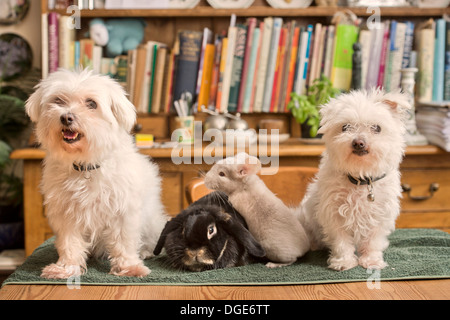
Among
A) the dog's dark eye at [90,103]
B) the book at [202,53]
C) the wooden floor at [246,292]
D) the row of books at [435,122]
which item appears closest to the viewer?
the wooden floor at [246,292]

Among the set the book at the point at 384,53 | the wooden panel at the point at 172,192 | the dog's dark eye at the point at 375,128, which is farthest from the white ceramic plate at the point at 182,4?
the dog's dark eye at the point at 375,128

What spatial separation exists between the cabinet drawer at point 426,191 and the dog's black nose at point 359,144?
4.97 ft

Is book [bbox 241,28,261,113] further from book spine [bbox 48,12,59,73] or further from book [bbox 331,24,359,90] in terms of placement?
book spine [bbox 48,12,59,73]

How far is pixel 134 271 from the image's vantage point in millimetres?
1279

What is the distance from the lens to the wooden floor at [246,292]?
1086mm

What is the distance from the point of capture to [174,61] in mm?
2924

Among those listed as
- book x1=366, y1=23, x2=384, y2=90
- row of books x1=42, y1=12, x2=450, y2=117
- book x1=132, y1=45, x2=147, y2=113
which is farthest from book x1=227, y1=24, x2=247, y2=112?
book x1=366, y1=23, x2=384, y2=90

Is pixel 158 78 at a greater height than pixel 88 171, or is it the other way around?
pixel 158 78

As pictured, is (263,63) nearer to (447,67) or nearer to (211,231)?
(447,67)

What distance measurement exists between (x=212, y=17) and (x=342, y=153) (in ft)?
6.43

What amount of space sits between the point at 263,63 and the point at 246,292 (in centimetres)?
200

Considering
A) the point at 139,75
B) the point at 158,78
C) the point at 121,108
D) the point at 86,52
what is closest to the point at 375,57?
the point at 158,78

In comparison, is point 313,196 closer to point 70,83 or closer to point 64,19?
point 70,83

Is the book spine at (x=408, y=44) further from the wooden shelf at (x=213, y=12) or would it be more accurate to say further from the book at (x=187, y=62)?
the book at (x=187, y=62)
